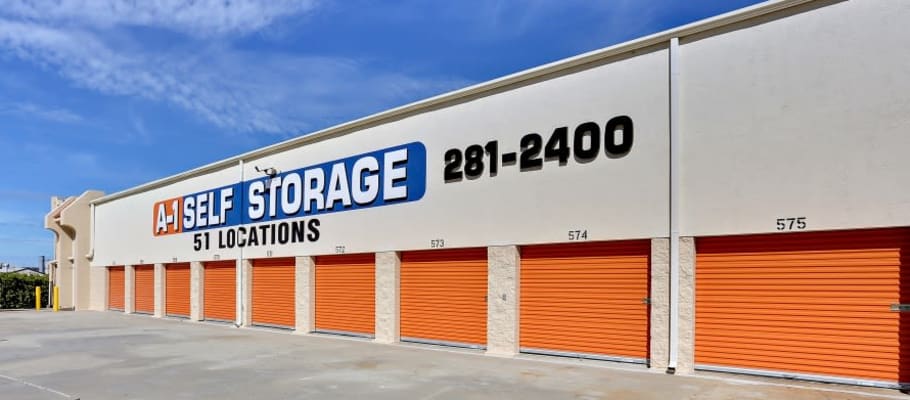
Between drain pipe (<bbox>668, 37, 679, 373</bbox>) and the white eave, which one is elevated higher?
the white eave

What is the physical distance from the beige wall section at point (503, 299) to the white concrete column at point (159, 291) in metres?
18.6

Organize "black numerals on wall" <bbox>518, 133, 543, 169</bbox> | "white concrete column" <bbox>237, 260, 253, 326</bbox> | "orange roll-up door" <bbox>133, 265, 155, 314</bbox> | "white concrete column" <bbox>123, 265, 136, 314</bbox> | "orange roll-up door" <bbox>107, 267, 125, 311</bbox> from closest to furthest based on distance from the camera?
"black numerals on wall" <bbox>518, 133, 543, 169</bbox> → "white concrete column" <bbox>237, 260, 253, 326</bbox> → "orange roll-up door" <bbox>133, 265, 155, 314</bbox> → "white concrete column" <bbox>123, 265, 136, 314</bbox> → "orange roll-up door" <bbox>107, 267, 125, 311</bbox>

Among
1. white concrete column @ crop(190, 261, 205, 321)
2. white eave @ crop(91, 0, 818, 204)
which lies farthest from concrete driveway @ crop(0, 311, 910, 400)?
white concrete column @ crop(190, 261, 205, 321)

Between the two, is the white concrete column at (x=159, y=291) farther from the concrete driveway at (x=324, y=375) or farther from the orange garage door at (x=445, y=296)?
the orange garage door at (x=445, y=296)

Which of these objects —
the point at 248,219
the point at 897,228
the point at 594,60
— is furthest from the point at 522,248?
the point at 248,219

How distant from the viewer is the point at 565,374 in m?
11.0

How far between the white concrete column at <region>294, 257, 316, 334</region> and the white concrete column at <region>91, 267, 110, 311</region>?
61.5 ft

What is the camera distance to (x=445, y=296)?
49.9ft

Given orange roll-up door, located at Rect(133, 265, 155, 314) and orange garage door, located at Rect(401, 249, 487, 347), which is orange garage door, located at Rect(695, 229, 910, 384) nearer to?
orange garage door, located at Rect(401, 249, 487, 347)

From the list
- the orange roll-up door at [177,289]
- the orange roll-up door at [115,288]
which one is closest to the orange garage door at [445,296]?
the orange roll-up door at [177,289]

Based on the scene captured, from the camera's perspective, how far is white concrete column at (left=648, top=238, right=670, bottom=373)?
36.6 ft

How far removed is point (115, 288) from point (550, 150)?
2770cm

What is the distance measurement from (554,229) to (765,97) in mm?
4557

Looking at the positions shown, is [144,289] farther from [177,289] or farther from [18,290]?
[18,290]
